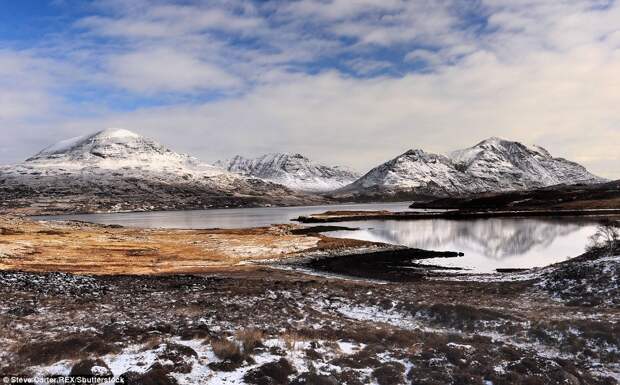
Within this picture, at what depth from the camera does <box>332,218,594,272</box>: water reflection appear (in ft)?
169

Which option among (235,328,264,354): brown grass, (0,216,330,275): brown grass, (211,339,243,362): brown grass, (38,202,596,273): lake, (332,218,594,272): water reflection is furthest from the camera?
(332,218,594,272): water reflection

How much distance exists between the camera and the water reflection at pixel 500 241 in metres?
51.4

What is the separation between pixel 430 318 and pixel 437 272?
24426mm

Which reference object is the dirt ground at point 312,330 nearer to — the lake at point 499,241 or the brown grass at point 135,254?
the brown grass at point 135,254

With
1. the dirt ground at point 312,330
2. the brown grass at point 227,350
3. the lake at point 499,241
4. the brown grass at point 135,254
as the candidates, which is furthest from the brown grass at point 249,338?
the lake at point 499,241

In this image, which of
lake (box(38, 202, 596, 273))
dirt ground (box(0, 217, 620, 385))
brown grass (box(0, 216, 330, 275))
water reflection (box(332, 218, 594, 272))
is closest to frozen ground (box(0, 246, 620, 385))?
dirt ground (box(0, 217, 620, 385))

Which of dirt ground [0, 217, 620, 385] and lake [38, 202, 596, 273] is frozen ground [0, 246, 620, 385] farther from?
lake [38, 202, 596, 273]

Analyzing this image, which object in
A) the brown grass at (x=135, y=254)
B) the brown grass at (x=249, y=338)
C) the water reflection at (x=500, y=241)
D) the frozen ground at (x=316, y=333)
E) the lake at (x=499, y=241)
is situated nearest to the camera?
the frozen ground at (x=316, y=333)

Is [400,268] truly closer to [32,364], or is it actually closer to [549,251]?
[549,251]

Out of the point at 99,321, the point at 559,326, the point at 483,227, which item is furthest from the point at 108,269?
the point at 483,227

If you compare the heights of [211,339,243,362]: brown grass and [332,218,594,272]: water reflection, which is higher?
[211,339,243,362]: brown grass

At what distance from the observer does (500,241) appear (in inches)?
2731

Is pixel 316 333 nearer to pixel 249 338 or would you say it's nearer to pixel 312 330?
pixel 312 330

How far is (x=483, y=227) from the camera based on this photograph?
93000 mm
